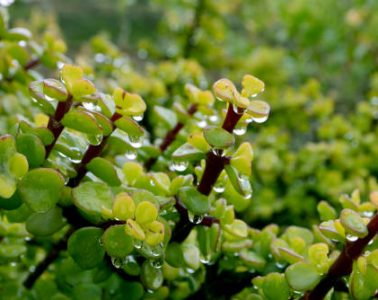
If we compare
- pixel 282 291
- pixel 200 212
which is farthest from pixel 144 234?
pixel 282 291

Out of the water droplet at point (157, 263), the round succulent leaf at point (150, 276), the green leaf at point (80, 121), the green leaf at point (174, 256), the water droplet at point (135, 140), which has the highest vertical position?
the green leaf at point (80, 121)

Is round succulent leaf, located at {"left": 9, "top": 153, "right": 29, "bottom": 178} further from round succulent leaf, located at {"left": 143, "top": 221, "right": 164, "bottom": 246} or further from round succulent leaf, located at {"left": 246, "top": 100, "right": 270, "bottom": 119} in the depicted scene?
round succulent leaf, located at {"left": 246, "top": 100, "right": 270, "bottom": 119}

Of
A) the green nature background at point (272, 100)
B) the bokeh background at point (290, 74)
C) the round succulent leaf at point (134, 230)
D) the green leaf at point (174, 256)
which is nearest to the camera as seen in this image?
the round succulent leaf at point (134, 230)

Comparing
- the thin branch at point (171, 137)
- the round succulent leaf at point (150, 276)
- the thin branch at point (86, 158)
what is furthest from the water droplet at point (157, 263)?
the thin branch at point (171, 137)

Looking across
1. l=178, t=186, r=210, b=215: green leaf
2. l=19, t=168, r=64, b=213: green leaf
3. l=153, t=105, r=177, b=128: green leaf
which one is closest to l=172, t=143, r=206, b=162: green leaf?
l=178, t=186, r=210, b=215: green leaf

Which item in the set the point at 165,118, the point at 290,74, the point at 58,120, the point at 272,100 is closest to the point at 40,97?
the point at 58,120

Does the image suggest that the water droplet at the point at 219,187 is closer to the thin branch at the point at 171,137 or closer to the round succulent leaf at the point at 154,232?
the round succulent leaf at the point at 154,232

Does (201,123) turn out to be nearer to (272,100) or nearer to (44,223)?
(44,223)
